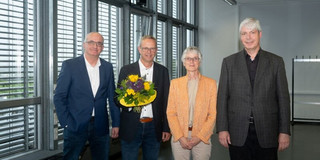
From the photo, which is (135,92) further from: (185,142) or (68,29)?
(68,29)

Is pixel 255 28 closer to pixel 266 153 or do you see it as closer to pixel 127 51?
pixel 266 153

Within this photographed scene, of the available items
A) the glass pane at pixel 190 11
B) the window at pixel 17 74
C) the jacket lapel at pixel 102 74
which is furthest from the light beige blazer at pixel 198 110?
the glass pane at pixel 190 11

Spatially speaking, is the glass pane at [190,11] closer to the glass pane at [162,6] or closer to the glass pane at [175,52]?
the glass pane at [175,52]

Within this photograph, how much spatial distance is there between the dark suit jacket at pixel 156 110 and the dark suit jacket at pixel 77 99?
0.19 m

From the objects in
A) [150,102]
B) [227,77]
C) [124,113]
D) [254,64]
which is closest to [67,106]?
[124,113]

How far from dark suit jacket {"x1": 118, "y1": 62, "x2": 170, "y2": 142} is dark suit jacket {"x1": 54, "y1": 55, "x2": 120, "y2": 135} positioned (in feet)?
0.64

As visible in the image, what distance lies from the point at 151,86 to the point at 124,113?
1.20 ft

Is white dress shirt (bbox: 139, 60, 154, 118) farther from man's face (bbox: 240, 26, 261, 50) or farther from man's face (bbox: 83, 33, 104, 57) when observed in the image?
man's face (bbox: 240, 26, 261, 50)

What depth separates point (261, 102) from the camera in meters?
2.23

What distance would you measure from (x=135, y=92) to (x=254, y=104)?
90 cm

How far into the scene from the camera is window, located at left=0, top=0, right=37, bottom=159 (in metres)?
3.31

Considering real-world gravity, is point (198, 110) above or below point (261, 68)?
below

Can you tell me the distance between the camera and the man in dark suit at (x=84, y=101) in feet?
8.43

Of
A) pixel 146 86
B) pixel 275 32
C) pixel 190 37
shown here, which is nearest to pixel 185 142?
pixel 146 86
